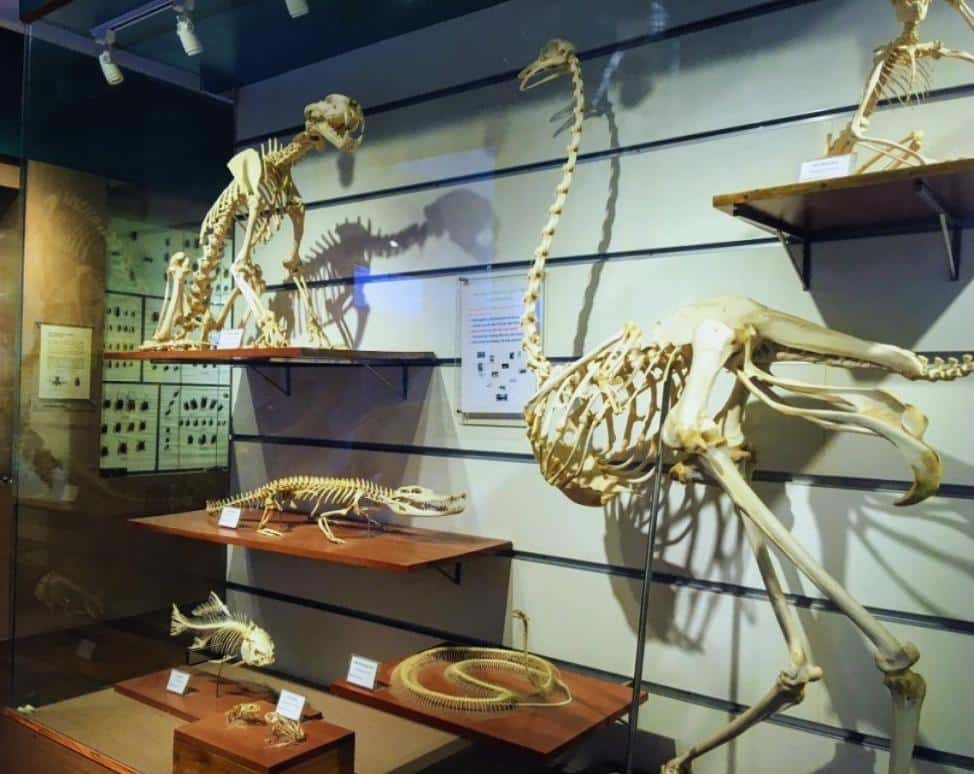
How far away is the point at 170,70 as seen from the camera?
280 centimetres

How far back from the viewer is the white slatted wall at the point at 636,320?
1657 mm

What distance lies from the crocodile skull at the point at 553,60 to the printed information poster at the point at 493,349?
1.59 ft

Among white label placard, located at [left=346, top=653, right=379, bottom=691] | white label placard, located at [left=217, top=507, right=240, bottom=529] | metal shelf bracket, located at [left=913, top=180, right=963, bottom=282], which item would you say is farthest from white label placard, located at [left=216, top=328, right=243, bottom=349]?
metal shelf bracket, located at [left=913, top=180, right=963, bottom=282]

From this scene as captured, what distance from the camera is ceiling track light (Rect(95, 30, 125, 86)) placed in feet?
8.81

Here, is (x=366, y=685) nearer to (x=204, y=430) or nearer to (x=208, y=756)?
(x=208, y=756)

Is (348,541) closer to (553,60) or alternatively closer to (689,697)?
(689,697)

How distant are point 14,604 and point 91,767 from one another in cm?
67

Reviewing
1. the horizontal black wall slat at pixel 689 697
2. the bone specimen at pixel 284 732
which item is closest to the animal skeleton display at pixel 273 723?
the bone specimen at pixel 284 732

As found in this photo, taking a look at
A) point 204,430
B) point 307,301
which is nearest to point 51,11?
point 307,301

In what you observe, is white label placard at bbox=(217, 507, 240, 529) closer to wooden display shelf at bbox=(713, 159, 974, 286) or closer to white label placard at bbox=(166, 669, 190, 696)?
white label placard at bbox=(166, 669, 190, 696)

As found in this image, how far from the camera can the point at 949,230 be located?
5.25 ft

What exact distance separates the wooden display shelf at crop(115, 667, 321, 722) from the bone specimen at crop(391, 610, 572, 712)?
0.61 m

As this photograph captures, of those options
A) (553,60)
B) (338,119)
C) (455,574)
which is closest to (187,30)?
(338,119)

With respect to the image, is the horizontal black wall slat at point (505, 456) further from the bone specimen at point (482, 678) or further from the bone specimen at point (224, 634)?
the bone specimen at point (224, 634)
